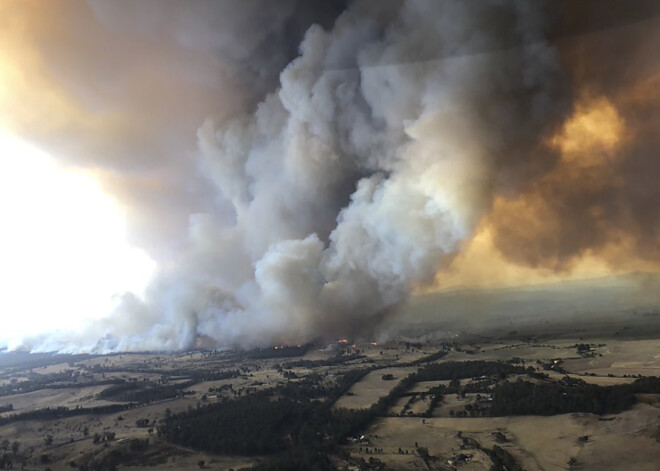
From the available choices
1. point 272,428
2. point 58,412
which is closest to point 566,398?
point 272,428

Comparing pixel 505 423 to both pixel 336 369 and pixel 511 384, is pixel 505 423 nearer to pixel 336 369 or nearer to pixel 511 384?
pixel 511 384

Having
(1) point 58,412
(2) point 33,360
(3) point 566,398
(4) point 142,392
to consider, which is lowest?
(3) point 566,398

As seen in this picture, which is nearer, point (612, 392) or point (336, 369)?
point (612, 392)

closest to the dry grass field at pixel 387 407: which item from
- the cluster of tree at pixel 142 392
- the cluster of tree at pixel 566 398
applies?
the cluster of tree at pixel 142 392

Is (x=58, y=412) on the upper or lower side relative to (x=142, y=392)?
lower

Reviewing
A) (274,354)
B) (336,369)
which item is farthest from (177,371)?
(336,369)

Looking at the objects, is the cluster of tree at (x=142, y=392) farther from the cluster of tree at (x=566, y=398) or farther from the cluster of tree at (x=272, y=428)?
the cluster of tree at (x=566, y=398)

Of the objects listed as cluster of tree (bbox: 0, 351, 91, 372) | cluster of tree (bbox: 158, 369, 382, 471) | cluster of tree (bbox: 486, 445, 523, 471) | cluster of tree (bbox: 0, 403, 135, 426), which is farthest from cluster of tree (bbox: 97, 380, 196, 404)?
cluster of tree (bbox: 0, 351, 91, 372)

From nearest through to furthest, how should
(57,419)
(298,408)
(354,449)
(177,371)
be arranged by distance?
(354,449)
(298,408)
(57,419)
(177,371)

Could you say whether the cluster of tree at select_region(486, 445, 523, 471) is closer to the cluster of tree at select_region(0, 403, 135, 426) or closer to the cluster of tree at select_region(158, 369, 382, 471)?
the cluster of tree at select_region(158, 369, 382, 471)

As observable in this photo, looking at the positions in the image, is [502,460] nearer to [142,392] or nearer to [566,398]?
[566,398]
